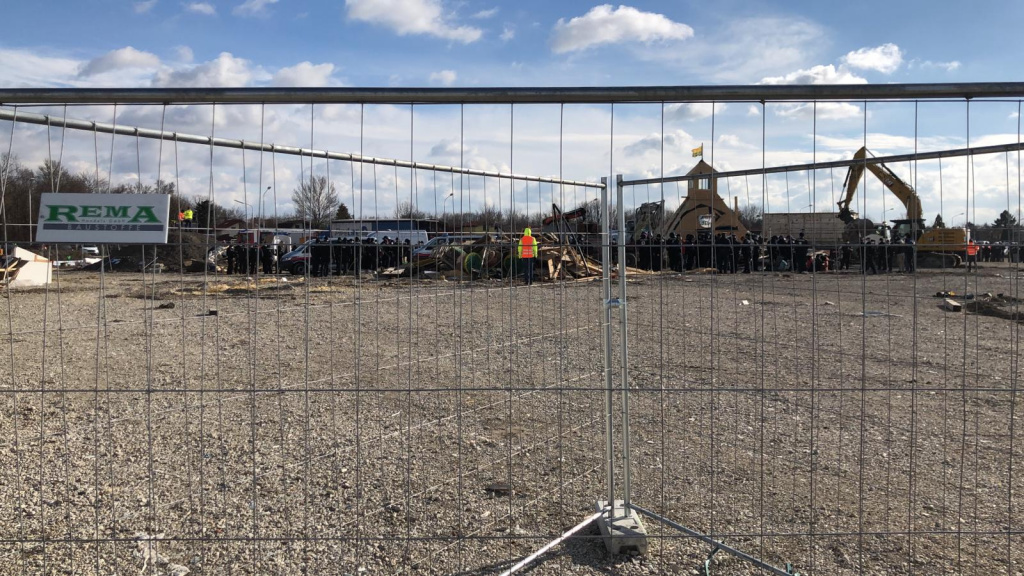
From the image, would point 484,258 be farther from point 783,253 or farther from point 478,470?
point 783,253

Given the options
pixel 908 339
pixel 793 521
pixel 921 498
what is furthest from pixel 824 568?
pixel 908 339

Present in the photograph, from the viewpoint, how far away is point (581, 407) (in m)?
6.57

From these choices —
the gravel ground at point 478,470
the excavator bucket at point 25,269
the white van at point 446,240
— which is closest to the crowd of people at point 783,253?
the gravel ground at point 478,470

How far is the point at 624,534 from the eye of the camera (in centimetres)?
355

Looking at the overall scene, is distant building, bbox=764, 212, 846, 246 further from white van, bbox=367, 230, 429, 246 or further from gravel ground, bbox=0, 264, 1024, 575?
white van, bbox=367, 230, 429, 246

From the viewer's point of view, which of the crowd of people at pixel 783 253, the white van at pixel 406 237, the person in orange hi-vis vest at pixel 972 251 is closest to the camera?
the person in orange hi-vis vest at pixel 972 251

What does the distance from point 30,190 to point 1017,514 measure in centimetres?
547

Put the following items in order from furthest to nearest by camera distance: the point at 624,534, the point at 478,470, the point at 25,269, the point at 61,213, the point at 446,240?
the point at 25,269
the point at 446,240
the point at 478,470
the point at 624,534
the point at 61,213

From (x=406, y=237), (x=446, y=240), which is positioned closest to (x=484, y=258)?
(x=446, y=240)

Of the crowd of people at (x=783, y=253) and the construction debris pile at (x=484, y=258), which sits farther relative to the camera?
the construction debris pile at (x=484, y=258)

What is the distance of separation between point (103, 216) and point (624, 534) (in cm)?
281

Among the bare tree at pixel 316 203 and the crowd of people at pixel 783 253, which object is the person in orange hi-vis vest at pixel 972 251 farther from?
the bare tree at pixel 316 203

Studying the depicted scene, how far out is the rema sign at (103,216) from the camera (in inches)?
114

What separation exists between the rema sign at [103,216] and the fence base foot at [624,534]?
99.9 inches
